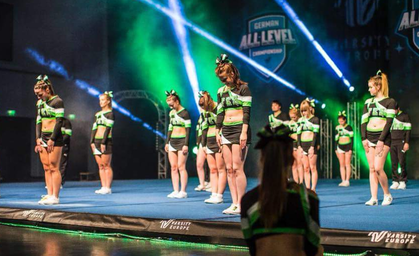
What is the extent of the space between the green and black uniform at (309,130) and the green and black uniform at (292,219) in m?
9.48

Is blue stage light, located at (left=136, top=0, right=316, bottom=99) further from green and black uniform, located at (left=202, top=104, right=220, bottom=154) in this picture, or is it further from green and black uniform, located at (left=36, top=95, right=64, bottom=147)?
green and black uniform, located at (left=36, top=95, right=64, bottom=147)

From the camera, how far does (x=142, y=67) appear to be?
21875 millimetres

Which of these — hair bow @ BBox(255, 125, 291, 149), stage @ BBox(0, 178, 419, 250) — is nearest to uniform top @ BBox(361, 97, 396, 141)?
stage @ BBox(0, 178, 419, 250)

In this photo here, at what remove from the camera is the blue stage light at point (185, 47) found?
21.9 m

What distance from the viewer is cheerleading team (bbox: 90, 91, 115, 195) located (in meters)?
12.2

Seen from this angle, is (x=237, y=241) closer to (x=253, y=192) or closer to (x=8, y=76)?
(x=253, y=192)

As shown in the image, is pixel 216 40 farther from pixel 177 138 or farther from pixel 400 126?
pixel 177 138

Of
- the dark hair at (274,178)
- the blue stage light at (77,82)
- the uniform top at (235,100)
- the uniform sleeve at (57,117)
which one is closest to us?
the dark hair at (274,178)

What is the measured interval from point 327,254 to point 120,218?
2.62 meters

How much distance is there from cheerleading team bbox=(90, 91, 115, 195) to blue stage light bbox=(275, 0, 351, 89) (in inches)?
408

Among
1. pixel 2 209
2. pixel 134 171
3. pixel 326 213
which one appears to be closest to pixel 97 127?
pixel 2 209

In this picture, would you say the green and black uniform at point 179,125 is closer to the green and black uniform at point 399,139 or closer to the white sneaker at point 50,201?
the white sneaker at point 50,201

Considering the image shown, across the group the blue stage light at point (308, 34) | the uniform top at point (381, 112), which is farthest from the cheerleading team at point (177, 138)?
the blue stage light at point (308, 34)

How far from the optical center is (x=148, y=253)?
215 inches
